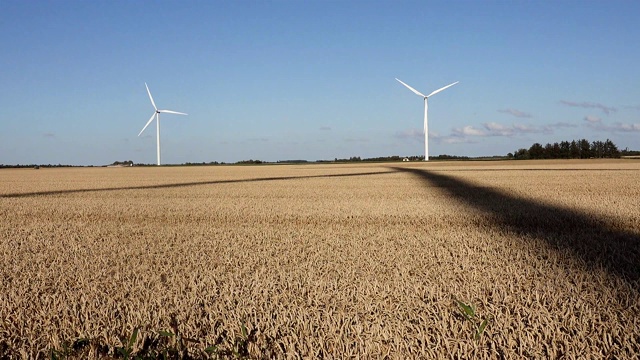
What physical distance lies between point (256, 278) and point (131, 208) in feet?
33.8

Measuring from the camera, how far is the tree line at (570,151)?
128 metres

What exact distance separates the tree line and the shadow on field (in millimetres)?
118667

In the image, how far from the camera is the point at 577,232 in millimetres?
9195

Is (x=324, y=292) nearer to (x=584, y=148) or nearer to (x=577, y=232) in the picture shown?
(x=577, y=232)

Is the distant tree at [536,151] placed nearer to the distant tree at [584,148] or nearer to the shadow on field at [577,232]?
the distant tree at [584,148]

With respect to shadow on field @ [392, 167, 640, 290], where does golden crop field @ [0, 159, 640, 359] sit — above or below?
above

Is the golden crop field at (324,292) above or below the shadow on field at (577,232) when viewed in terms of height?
above

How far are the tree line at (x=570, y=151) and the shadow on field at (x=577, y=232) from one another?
389 ft

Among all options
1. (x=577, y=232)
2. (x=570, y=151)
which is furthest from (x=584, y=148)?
(x=577, y=232)

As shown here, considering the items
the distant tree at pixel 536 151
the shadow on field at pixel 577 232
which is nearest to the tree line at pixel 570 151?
the distant tree at pixel 536 151

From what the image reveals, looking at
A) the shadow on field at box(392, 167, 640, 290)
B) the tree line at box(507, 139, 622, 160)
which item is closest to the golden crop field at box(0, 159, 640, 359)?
the shadow on field at box(392, 167, 640, 290)

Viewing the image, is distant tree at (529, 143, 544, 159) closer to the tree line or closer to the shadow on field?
the tree line

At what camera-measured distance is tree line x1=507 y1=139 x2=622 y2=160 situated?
5034 inches

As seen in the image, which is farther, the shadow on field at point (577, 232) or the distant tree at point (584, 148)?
the distant tree at point (584, 148)
